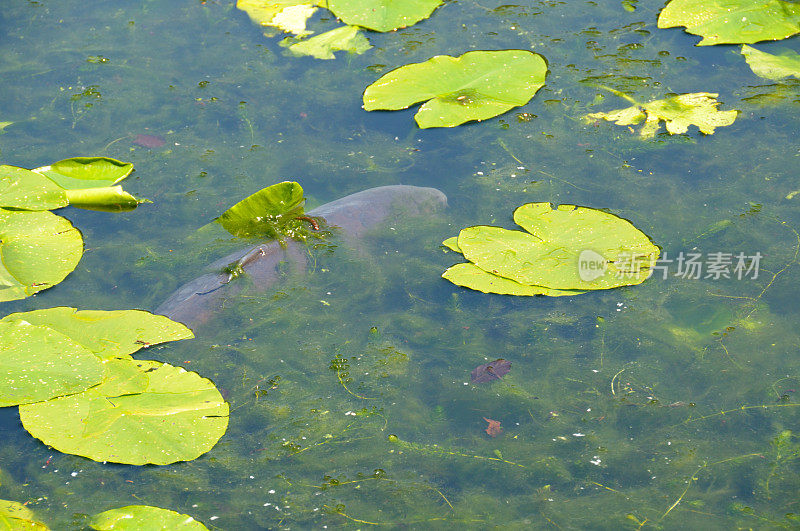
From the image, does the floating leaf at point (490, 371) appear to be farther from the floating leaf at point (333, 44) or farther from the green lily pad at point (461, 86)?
the floating leaf at point (333, 44)

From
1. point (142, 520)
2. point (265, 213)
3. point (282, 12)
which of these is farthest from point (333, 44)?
point (142, 520)

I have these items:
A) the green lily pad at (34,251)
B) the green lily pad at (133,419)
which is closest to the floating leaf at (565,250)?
the green lily pad at (133,419)

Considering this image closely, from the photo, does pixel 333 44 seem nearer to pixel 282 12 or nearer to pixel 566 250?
pixel 282 12

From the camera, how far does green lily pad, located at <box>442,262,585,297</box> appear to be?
2.90 m

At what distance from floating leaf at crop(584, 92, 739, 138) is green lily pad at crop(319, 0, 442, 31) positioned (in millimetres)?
1440

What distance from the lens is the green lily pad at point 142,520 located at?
7.17ft

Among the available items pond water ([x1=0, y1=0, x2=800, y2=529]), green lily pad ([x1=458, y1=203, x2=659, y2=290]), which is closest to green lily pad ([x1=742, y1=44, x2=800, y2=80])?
pond water ([x1=0, y1=0, x2=800, y2=529])

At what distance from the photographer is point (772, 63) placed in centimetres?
405

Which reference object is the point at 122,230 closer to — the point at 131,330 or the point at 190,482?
the point at 131,330

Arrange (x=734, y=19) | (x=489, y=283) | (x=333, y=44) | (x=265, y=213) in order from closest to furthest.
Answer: (x=489, y=283) < (x=265, y=213) < (x=734, y=19) < (x=333, y=44)

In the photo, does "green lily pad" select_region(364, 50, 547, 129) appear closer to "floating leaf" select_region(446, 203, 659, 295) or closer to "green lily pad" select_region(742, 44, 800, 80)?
"floating leaf" select_region(446, 203, 659, 295)

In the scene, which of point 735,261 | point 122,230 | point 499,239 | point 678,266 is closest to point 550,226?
point 499,239

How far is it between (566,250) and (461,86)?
140 centimetres

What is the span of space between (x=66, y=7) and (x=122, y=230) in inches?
94.2
